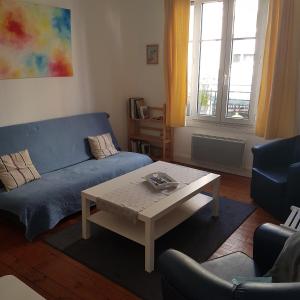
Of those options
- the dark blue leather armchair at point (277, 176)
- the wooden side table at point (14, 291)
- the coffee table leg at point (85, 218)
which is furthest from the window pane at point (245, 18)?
the wooden side table at point (14, 291)

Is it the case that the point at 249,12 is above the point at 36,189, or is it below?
above

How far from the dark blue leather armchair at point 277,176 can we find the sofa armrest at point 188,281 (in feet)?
5.36

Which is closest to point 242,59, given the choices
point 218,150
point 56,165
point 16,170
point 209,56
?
point 209,56

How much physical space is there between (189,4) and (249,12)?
739 mm

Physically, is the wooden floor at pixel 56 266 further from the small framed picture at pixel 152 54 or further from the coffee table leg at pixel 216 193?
the small framed picture at pixel 152 54

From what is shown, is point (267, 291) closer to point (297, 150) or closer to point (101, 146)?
point (297, 150)

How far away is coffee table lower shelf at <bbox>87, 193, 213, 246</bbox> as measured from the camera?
217 cm

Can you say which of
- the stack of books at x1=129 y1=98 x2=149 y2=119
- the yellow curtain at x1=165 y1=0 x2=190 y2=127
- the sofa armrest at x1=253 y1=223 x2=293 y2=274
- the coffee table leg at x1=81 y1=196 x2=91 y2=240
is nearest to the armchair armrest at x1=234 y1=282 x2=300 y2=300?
the sofa armrest at x1=253 y1=223 x2=293 y2=274

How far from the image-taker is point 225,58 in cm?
377

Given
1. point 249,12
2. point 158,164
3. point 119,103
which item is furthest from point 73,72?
point 249,12

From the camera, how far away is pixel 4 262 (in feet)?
7.14

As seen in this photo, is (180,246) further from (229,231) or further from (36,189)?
(36,189)

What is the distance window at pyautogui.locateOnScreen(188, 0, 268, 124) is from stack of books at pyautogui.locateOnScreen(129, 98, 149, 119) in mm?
695

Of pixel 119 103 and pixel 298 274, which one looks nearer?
pixel 298 274
